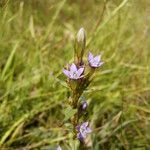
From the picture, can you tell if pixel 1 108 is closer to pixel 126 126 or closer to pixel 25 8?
pixel 126 126

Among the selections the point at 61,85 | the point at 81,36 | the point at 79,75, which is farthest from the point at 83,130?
the point at 61,85

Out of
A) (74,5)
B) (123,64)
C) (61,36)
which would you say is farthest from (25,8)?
(123,64)

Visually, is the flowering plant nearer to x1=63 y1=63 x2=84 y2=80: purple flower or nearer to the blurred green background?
x1=63 y1=63 x2=84 y2=80: purple flower

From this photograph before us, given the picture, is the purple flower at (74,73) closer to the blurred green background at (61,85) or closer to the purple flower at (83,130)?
the purple flower at (83,130)

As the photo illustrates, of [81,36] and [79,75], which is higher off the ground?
[81,36]

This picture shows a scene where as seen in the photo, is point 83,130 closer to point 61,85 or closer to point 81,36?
point 81,36
